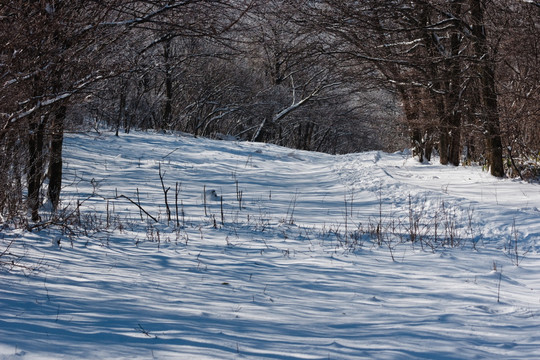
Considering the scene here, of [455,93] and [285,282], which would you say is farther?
[455,93]

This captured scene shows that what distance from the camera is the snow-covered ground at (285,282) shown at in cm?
315

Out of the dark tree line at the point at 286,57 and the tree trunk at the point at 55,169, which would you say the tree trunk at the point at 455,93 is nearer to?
the dark tree line at the point at 286,57

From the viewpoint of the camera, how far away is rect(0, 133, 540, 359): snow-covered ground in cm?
315

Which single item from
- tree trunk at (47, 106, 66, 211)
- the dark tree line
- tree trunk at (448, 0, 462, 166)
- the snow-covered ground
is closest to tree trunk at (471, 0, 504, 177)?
the dark tree line

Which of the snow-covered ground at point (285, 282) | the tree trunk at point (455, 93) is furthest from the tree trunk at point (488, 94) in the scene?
the snow-covered ground at point (285, 282)

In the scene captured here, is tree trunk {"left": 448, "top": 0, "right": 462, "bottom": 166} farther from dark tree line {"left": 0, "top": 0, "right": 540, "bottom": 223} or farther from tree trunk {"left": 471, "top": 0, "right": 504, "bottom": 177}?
tree trunk {"left": 471, "top": 0, "right": 504, "bottom": 177}

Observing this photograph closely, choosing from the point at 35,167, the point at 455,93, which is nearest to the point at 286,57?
the point at 455,93

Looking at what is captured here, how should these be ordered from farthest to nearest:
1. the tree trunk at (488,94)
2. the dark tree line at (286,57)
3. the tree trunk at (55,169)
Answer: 1. the tree trunk at (488,94)
2. the tree trunk at (55,169)
3. the dark tree line at (286,57)

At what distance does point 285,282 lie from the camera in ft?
15.4

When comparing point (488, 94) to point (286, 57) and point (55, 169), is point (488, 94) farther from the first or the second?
point (55, 169)

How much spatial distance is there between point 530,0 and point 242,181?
24.0 feet

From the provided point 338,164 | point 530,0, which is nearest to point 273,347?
point 530,0

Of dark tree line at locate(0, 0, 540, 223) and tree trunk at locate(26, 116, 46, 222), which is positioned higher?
dark tree line at locate(0, 0, 540, 223)

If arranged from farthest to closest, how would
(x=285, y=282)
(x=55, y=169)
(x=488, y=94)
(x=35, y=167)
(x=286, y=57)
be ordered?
(x=286, y=57)
(x=488, y=94)
(x=55, y=169)
(x=35, y=167)
(x=285, y=282)
